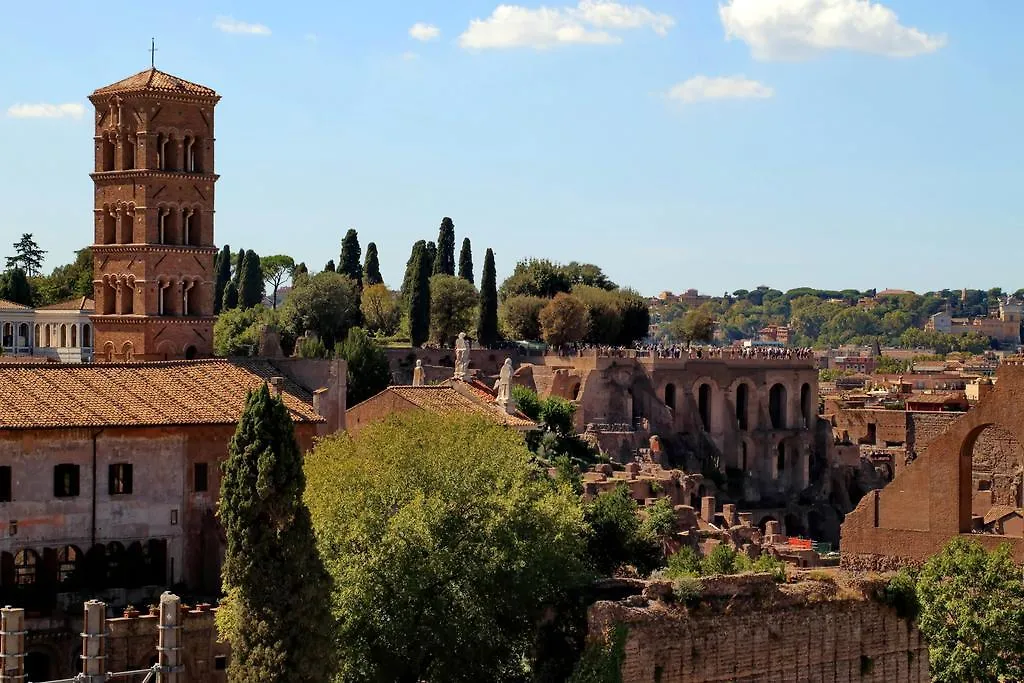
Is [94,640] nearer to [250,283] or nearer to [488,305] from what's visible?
[488,305]

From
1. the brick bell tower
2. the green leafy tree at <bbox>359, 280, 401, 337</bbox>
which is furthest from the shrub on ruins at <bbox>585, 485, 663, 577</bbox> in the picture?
the green leafy tree at <bbox>359, 280, 401, 337</bbox>

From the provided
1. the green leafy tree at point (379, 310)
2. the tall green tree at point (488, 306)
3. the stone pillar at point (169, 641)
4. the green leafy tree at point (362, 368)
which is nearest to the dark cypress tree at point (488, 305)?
the tall green tree at point (488, 306)

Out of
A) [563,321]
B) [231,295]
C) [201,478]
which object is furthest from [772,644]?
[231,295]

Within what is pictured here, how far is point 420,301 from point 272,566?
194 ft

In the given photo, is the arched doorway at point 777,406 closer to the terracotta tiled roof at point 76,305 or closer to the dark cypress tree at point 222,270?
the dark cypress tree at point 222,270

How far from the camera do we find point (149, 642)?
3288 cm

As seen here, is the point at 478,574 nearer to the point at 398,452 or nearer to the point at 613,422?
the point at 398,452

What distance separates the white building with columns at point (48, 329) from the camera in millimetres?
81375

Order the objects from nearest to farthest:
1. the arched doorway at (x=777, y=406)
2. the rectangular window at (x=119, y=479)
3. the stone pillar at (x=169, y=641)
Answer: the stone pillar at (x=169, y=641), the rectangular window at (x=119, y=479), the arched doorway at (x=777, y=406)

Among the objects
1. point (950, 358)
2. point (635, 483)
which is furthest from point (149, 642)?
point (950, 358)

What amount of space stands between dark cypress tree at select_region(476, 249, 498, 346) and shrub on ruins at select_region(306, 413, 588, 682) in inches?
2152

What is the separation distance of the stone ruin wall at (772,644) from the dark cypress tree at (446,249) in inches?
2684

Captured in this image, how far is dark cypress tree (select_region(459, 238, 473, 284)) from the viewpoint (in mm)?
102250

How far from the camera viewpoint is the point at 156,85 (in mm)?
47594
